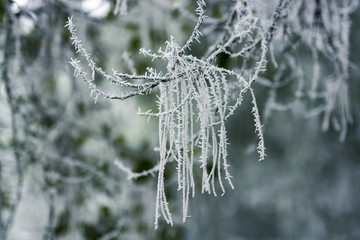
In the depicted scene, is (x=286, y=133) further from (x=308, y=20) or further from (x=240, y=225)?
(x=308, y=20)

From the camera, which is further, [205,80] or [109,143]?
[109,143]

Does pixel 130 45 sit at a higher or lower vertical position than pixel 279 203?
higher

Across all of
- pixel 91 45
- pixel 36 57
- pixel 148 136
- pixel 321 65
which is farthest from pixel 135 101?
pixel 321 65

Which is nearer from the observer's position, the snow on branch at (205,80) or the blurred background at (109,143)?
the snow on branch at (205,80)

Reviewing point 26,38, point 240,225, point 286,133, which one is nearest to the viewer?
point 26,38

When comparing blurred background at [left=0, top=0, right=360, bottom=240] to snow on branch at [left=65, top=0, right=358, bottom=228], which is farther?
blurred background at [left=0, top=0, right=360, bottom=240]

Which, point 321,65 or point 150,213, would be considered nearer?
point 150,213

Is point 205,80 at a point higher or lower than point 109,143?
lower

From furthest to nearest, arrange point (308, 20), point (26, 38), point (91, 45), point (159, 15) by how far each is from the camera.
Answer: point (159, 15) < point (91, 45) < point (26, 38) < point (308, 20)
